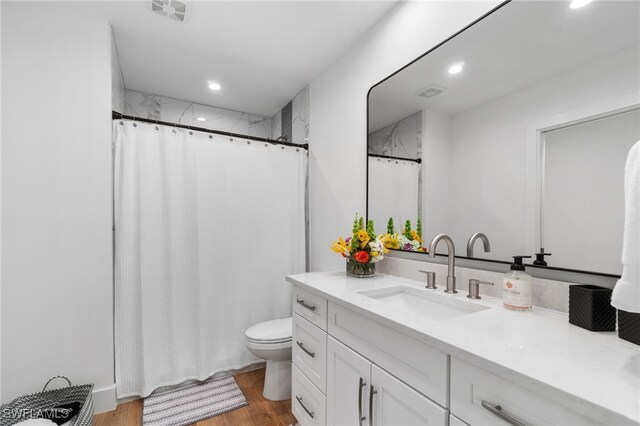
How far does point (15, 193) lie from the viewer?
1637 mm

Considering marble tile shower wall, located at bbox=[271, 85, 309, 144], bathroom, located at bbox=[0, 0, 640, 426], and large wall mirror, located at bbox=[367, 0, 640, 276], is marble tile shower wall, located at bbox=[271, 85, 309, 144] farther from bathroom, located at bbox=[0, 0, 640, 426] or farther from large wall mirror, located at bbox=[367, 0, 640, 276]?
large wall mirror, located at bbox=[367, 0, 640, 276]

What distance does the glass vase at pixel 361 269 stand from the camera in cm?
169

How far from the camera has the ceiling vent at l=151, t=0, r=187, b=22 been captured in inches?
67.6

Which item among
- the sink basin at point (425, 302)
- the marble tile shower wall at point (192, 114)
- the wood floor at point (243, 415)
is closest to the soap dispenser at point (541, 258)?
the sink basin at point (425, 302)

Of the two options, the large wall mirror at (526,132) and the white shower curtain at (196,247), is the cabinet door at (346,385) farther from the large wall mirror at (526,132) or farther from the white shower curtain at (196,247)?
the white shower curtain at (196,247)

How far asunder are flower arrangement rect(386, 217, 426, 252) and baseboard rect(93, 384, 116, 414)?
195 centimetres

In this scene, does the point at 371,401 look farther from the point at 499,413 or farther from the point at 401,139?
the point at 401,139

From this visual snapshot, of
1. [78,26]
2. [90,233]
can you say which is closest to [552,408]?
[90,233]

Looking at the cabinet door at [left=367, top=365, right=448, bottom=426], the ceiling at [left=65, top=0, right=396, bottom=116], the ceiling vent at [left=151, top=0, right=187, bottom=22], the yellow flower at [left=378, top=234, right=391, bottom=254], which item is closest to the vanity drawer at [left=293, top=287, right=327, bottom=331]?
the cabinet door at [left=367, top=365, right=448, bottom=426]

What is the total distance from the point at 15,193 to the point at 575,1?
2730 millimetres

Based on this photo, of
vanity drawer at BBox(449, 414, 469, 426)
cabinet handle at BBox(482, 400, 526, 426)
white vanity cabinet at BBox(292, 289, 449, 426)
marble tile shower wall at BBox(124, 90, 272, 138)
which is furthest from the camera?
marble tile shower wall at BBox(124, 90, 272, 138)

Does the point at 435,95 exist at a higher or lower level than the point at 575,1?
lower

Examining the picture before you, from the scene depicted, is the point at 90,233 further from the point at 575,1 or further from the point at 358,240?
the point at 575,1

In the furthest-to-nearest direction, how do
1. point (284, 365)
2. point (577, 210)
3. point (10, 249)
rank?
point (284, 365) < point (10, 249) < point (577, 210)
